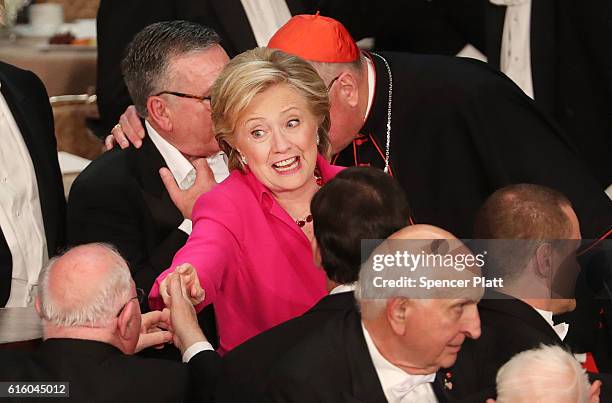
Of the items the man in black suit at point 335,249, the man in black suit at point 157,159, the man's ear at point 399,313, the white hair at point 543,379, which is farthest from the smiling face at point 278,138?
the white hair at point 543,379

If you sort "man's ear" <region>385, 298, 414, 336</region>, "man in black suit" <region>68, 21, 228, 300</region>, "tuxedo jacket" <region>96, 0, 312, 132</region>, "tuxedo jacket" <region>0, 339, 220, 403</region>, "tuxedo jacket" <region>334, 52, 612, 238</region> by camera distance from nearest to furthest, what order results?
1. "man's ear" <region>385, 298, 414, 336</region>
2. "tuxedo jacket" <region>0, 339, 220, 403</region>
3. "man in black suit" <region>68, 21, 228, 300</region>
4. "tuxedo jacket" <region>334, 52, 612, 238</region>
5. "tuxedo jacket" <region>96, 0, 312, 132</region>

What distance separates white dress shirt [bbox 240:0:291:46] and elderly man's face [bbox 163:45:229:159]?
0.86m

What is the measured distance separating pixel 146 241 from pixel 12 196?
0.40 m

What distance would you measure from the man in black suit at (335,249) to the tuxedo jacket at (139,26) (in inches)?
67.9

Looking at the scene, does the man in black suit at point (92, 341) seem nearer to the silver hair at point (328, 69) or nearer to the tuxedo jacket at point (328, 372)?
the tuxedo jacket at point (328, 372)

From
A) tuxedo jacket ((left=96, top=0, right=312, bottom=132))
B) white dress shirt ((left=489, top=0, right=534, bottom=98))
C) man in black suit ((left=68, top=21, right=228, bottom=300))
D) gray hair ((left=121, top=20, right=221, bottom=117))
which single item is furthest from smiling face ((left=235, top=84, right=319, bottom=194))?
white dress shirt ((left=489, top=0, right=534, bottom=98))

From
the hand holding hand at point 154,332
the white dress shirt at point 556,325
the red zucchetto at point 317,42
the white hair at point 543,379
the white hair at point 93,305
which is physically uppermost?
the red zucchetto at point 317,42

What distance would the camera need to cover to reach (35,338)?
3160 millimetres

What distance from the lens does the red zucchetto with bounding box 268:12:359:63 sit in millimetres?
3637

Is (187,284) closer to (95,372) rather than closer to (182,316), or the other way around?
(182,316)

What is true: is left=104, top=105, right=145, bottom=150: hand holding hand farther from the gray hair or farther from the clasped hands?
the clasped hands

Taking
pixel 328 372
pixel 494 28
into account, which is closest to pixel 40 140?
pixel 328 372

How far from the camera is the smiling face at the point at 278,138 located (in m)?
3.11

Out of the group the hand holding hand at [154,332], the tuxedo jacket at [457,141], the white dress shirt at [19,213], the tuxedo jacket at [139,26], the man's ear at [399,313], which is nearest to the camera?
the man's ear at [399,313]
